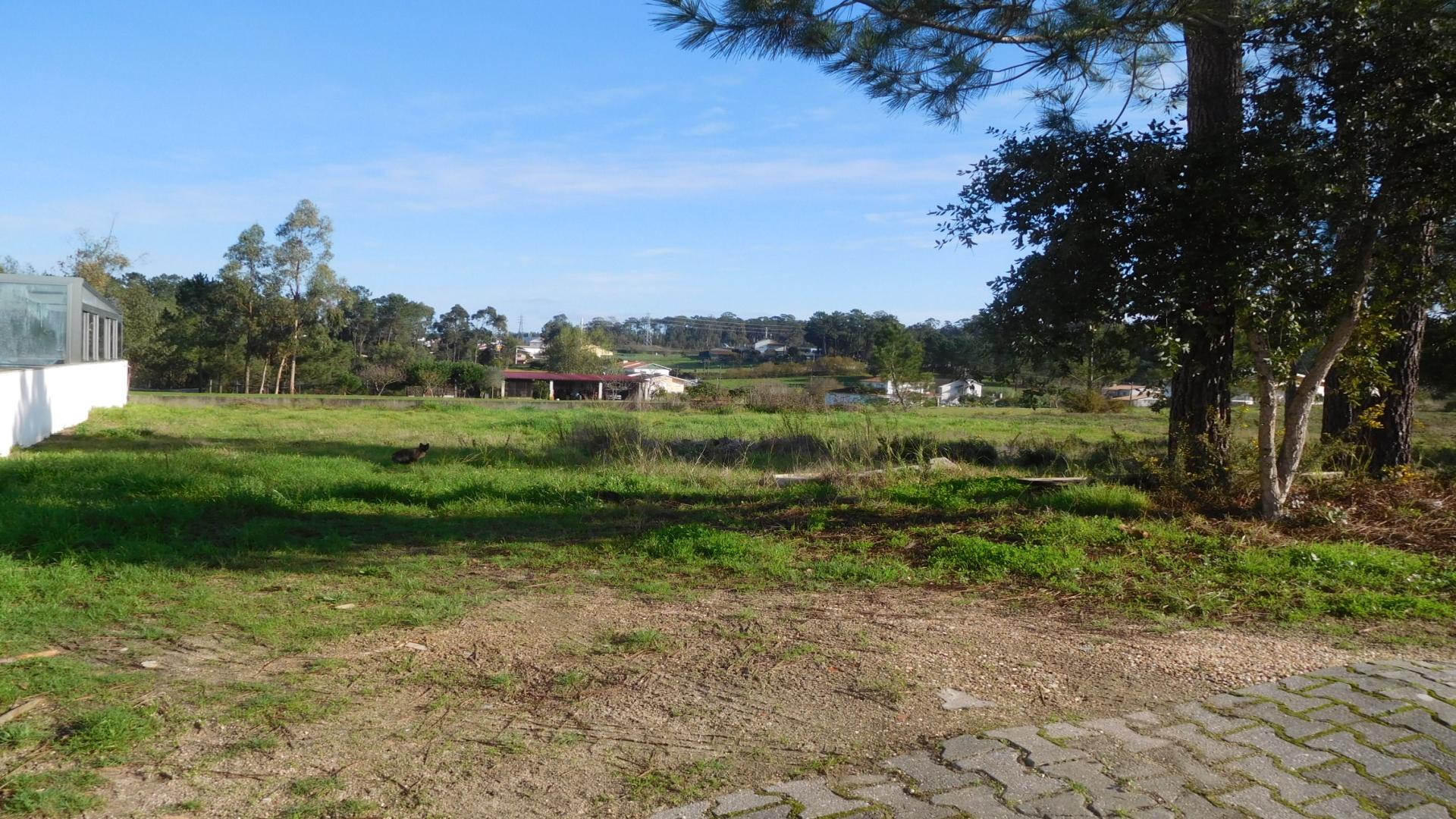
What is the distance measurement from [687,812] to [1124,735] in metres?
1.70

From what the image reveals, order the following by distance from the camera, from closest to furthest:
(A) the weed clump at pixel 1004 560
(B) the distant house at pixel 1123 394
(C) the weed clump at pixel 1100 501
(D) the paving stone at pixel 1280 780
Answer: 1. (D) the paving stone at pixel 1280 780
2. (A) the weed clump at pixel 1004 560
3. (C) the weed clump at pixel 1100 501
4. (B) the distant house at pixel 1123 394

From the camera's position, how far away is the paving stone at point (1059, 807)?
315cm

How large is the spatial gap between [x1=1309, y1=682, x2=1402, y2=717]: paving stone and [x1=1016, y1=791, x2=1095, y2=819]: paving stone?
153cm

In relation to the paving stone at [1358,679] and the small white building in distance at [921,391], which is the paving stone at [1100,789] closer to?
the paving stone at [1358,679]

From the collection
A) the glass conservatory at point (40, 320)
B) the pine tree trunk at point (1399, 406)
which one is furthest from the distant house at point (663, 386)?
the pine tree trunk at point (1399, 406)

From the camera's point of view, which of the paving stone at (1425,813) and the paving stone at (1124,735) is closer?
the paving stone at (1425,813)

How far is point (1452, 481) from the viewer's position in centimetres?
927

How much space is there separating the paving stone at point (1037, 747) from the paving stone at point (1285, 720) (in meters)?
0.86

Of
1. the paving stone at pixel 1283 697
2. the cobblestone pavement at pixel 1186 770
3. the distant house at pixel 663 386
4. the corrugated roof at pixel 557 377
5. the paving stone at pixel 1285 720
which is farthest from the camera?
the corrugated roof at pixel 557 377

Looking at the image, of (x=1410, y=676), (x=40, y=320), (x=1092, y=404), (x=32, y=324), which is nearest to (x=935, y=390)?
(x=1092, y=404)

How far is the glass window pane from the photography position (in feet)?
60.9

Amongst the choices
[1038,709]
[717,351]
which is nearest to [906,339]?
[1038,709]

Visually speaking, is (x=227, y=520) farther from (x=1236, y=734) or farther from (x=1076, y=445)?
(x=1076, y=445)

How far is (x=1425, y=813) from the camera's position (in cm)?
323
